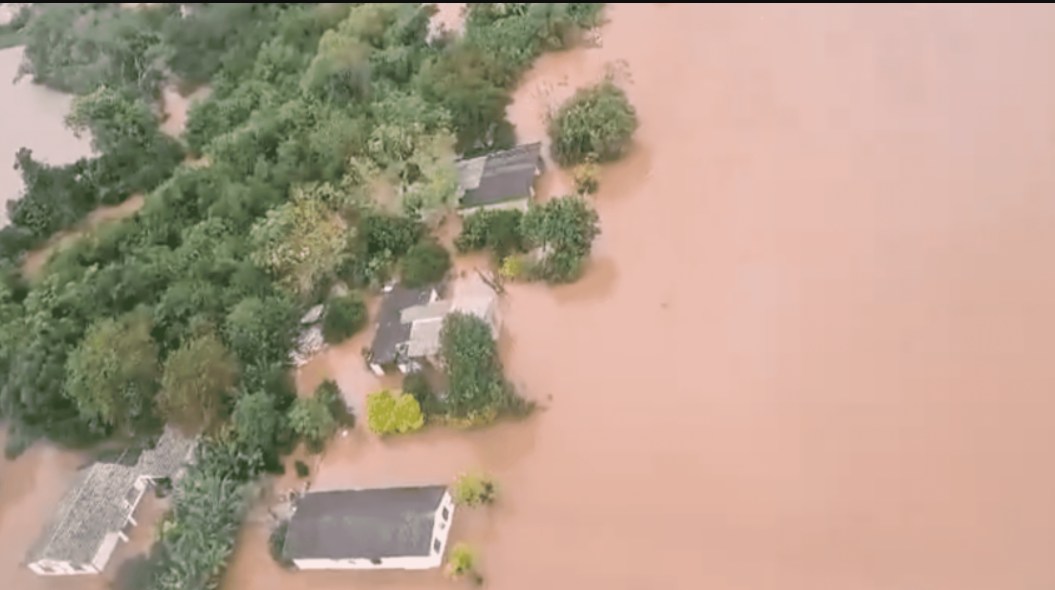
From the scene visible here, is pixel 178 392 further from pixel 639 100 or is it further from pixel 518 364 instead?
pixel 639 100

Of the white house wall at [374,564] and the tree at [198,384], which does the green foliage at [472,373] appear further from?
the tree at [198,384]

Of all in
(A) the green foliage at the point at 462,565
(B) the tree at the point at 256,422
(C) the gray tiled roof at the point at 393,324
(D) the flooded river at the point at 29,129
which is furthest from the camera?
(D) the flooded river at the point at 29,129

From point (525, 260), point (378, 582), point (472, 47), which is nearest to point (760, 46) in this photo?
point (472, 47)

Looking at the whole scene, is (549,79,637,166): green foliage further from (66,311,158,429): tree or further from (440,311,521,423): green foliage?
(66,311,158,429): tree

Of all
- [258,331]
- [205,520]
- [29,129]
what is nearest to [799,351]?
[258,331]

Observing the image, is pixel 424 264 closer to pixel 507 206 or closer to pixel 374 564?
pixel 507 206

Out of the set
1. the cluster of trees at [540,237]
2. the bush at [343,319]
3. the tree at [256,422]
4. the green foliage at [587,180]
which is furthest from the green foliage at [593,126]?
the tree at [256,422]

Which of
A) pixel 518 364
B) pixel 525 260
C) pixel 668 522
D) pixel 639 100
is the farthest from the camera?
pixel 639 100
